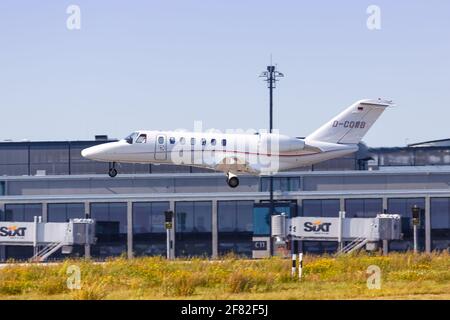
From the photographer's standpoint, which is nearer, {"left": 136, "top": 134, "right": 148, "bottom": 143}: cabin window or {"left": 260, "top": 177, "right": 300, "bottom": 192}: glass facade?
{"left": 136, "top": 134, "right": 148, "bottom": 143}: cabin window

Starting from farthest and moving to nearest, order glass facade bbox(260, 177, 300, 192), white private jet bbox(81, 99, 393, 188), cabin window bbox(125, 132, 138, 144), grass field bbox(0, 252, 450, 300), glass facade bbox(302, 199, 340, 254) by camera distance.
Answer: glass facade bbox(260, 177, 300, 192)
glass facade bbox(302, 199, 340, 254)
cabin window bbox(125, 132, 138, 144)
white private jet bbox(81, 99, 393, 188)
grass field bbox(0, 252, 450, 300)

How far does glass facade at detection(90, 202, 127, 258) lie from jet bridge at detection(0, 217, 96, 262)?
11.4 feet

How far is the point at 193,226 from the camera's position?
275 feet

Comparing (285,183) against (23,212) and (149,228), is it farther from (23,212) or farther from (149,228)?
Answer: (23,212)

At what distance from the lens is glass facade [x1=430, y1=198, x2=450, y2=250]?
271ft

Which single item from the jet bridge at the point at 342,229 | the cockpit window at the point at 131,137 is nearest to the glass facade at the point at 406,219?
the jet bridge at the point at 342,229

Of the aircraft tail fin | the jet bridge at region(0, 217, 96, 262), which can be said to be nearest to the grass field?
the aircraft tail fin

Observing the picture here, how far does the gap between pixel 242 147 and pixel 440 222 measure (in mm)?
34034

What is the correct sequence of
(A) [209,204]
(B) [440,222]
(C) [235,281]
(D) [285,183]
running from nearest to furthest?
(C) [235,281] < (B) [440,222] < (A) [209,204] < (D) [285,183]

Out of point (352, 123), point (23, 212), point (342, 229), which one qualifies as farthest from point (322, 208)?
point (352, 123)

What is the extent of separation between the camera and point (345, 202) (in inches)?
3282

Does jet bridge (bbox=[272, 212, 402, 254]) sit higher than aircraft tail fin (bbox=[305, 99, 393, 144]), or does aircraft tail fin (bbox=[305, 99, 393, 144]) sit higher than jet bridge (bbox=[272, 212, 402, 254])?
aircraft tail fin (bbox=[305, 99, 393, 144])

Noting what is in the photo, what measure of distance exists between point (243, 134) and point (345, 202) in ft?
97.7

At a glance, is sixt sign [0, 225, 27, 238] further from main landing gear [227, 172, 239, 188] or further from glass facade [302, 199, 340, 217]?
main landing gear [227, 172, 239, 188]
